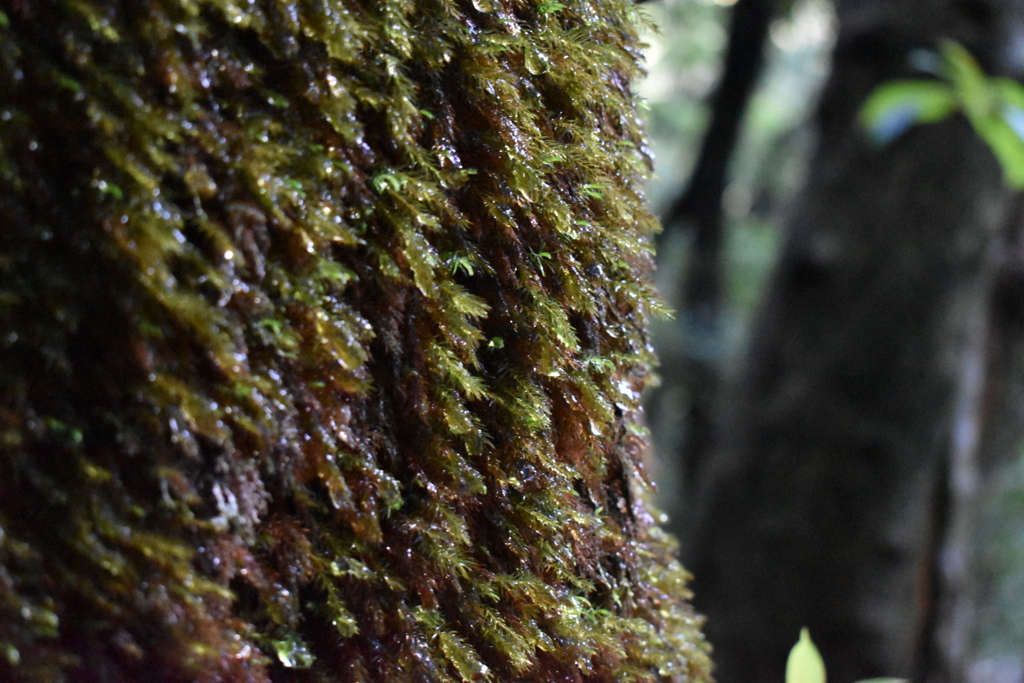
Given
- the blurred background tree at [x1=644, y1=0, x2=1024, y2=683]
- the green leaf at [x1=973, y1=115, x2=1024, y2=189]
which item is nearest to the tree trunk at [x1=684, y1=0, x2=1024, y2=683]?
the blurred background tree at [x1=644, y1=0, x2=1024, y2=683]

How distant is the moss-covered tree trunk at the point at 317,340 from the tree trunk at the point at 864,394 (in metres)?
2.48

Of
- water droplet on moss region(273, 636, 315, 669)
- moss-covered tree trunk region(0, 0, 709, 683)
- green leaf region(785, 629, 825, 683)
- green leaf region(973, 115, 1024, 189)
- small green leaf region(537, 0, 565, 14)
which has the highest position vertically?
green leaf region(973, 115, 1024, 189)

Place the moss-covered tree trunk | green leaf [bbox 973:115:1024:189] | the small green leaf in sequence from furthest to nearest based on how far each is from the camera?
green leaf [bbox 973:115:1024:189], the small green leaf, the moss-covered tree trunk

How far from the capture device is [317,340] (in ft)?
1.73

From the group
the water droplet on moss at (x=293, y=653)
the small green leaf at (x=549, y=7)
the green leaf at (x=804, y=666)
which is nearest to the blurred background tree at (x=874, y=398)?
the small green leaf at (x=549, y=7)

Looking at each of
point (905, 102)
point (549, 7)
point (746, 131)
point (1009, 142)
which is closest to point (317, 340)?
point (549, 7)

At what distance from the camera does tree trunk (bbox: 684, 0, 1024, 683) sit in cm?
288

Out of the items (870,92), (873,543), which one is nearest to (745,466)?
(873,543)

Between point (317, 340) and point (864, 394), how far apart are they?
2.86m

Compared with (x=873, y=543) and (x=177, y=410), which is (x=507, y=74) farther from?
(x=873, y=543)

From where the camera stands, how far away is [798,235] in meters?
3.33

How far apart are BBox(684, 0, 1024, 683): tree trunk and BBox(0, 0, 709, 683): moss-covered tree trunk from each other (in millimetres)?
2476

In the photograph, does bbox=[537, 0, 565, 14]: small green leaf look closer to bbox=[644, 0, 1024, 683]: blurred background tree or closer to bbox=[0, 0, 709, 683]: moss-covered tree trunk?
bbox=[0, 0, 709, 683]: moss-covered tree trunk

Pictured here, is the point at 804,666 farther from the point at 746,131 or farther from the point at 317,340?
the point at 746,131
